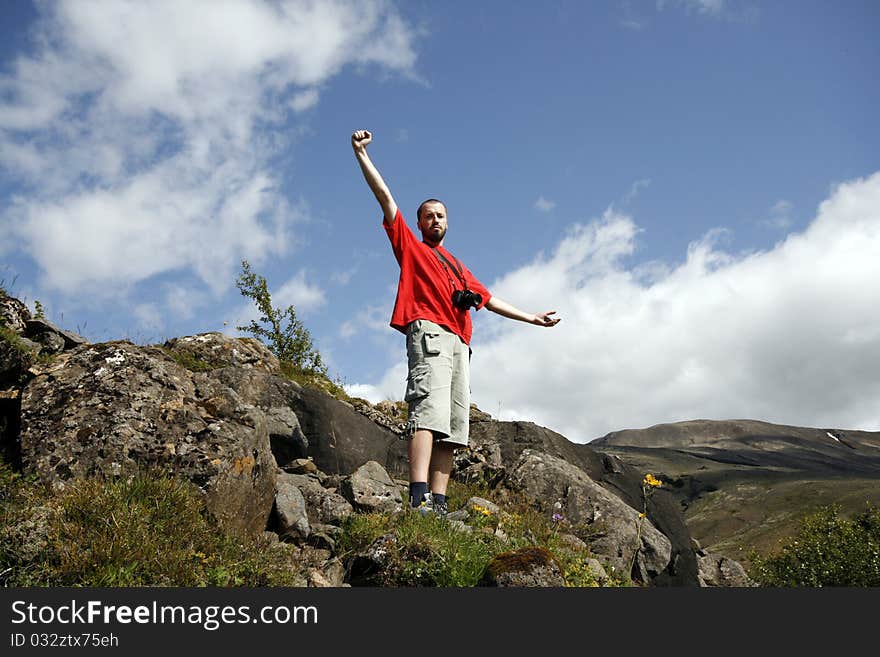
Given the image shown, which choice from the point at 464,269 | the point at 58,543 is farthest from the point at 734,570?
the point at 58,543

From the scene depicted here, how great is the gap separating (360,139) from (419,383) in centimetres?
233

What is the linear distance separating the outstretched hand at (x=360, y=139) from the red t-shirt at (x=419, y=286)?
74 centimetres

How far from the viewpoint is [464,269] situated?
6781mm

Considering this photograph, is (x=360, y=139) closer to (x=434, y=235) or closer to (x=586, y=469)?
(x=434, y=235)

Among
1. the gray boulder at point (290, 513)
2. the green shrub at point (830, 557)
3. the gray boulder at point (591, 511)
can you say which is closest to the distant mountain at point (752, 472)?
the green shrub at point (830, 557)

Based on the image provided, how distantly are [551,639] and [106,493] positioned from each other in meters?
3.13

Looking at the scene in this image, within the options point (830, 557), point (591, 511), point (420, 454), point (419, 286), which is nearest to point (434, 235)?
point (419, 286)

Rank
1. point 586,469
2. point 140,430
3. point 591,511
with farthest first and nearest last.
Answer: point 586,469 → point 591,511 → point 140,430

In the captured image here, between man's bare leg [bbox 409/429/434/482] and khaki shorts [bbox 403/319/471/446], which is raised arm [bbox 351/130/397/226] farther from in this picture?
man's bare leg [bbox 409/429/434/482]

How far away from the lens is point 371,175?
5.82 metres

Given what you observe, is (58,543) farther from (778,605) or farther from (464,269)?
(464,269)

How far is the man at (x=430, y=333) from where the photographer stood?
555 cm

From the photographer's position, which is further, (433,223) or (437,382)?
(433,223)

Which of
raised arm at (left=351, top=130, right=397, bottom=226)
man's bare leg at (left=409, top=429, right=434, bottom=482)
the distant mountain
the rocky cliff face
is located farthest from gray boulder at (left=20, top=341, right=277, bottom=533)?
the distant mountain
